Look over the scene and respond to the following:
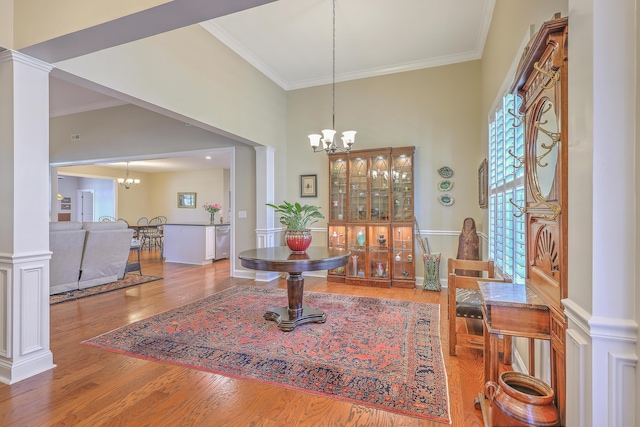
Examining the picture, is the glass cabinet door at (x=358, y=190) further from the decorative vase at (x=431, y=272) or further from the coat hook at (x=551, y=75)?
the coat hook at (x=551, y=75)

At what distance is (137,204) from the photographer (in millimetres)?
11312

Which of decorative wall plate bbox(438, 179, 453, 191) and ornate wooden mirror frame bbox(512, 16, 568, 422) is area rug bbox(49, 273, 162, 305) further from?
ornate wooden mirror frame bbox(512, 16, 568, 422)

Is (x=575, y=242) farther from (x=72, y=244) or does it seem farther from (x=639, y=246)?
(x=72, y=244)

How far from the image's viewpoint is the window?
2162 mm

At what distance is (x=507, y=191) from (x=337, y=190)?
9.41 feet

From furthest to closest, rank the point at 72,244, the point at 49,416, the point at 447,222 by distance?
the point at 447,222, the point at 72,244, the point at 49,416

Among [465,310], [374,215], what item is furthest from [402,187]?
[465,310]

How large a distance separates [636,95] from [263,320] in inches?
123

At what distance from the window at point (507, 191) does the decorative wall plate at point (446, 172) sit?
1.24 m

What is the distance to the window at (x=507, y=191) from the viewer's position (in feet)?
7.09

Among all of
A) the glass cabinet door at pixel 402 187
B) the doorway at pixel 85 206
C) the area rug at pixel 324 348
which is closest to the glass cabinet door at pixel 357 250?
the glass cabinet door at pixel 402 187

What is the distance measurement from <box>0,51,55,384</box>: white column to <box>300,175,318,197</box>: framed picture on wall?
3.68m

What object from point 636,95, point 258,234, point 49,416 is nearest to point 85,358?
point 49,416

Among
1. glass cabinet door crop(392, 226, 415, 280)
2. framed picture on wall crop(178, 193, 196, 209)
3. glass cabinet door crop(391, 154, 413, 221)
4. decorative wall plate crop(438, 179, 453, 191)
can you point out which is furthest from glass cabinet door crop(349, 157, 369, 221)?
framed picture on wall crop(178, 193, 196, 209)
